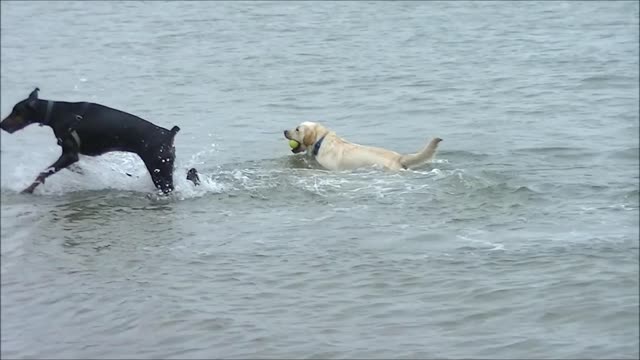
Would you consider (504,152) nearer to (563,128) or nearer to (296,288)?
(563,128)

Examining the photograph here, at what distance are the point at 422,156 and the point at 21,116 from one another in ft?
11.7

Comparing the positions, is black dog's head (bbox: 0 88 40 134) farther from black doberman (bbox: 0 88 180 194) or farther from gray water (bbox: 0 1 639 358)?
gray water (bbox: 0 1 639 358)

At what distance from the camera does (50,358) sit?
18.2 ft

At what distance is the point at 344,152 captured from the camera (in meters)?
10.1

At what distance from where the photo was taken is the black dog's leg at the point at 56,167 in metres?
9.29

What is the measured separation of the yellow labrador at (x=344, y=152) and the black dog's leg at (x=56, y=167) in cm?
234

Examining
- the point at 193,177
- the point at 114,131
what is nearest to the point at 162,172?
the point at 193,177

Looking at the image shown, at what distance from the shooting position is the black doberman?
30.0ft

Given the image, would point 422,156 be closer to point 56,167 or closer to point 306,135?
point 306,135

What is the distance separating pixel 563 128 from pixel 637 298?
601 cm

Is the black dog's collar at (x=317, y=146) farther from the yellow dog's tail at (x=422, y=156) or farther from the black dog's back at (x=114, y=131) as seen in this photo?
the black dog's back at (x=114, y=131)

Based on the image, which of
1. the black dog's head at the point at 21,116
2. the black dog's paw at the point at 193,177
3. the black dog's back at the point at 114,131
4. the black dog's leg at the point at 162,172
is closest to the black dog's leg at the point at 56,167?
the black dog's back at the point at 114,131

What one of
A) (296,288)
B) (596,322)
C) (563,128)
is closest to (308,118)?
(563,128)

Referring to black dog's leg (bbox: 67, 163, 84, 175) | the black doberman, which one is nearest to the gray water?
black dog's leg (bbox: 67, 163, 84, 175)
